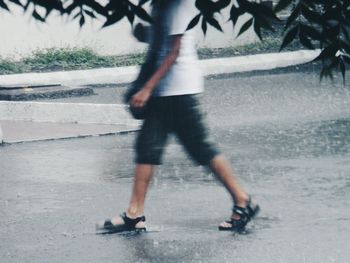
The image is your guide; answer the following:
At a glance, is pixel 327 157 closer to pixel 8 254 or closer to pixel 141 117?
pixel 141 117

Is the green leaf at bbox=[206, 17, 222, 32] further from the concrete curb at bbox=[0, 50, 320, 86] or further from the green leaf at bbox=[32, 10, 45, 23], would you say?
the concrete curb at bbox=[0, 50, 320, 86]

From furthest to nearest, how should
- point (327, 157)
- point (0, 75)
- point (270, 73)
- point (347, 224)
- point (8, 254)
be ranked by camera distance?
point (270, 73)
point (0, 75)
point (327, 157)
point (347, 224)
point (8, 254)

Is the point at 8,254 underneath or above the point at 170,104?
underneath

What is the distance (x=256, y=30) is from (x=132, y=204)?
3390 millimetres

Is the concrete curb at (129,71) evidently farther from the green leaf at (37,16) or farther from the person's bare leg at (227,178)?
the green leaf at (37,16)

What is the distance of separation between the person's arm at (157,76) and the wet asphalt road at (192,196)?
86 centimetres

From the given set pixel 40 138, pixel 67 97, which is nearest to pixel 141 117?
pixel 40 138

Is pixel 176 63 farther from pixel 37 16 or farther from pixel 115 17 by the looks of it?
pixel 115 17

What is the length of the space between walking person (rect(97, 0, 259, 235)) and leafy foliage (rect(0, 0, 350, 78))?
276cm

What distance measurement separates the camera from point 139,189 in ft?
22.8

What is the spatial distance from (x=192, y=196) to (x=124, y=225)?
1.17 m

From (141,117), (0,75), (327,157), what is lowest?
(0,75)

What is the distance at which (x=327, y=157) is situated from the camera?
32.0 ft

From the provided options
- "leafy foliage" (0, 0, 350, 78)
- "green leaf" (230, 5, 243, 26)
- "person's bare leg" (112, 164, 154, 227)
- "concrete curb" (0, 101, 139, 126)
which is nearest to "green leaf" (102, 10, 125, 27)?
"leafy foliage" (0, 0, 350, 78)
